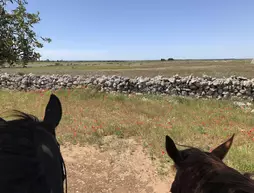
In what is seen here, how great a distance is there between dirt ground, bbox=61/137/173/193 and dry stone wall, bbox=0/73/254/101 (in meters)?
7.28

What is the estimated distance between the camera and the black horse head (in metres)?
0.72

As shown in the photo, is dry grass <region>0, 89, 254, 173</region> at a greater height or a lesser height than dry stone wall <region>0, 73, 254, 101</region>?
lesser

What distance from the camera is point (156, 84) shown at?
12.4 metres

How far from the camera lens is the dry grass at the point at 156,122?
5.16 meters

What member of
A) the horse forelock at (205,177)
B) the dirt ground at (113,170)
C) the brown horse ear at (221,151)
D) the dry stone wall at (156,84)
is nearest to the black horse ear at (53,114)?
the horse forelock at (205,177)

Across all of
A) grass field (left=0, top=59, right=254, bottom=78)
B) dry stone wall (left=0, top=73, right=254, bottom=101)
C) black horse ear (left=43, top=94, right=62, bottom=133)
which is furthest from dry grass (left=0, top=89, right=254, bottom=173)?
grass field (left=0, top=59, right=254, bottom=78)

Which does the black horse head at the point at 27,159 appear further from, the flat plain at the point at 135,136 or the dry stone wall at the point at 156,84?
the dry stone wall at the point at 156,84

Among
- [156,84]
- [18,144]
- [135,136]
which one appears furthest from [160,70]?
[18,144]

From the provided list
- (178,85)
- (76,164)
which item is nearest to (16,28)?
(76,164)

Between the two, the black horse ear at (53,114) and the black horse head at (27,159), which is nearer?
the black horse head at (27,159)

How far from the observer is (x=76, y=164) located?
4.60 m

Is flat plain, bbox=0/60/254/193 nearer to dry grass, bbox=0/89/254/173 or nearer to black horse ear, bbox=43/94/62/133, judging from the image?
dry grass, bbox=0/89/254/173

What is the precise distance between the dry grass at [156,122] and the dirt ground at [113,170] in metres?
0.28

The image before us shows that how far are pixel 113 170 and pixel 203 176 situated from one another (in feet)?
11.5
